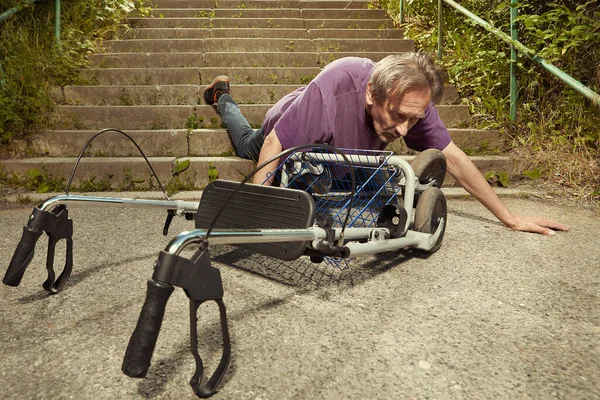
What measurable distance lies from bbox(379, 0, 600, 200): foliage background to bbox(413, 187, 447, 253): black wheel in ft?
5.84

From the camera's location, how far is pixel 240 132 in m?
4.10

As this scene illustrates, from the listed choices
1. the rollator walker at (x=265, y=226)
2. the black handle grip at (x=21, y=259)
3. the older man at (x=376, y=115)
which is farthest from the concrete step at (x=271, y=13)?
the black handle grip at (x=21, y=259)

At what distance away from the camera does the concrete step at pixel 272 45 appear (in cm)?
602

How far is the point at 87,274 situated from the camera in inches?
89.3

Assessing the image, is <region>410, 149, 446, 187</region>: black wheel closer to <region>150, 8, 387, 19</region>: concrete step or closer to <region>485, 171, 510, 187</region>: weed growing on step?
<region>485, 171, 510, 187</region>: weed growing on step

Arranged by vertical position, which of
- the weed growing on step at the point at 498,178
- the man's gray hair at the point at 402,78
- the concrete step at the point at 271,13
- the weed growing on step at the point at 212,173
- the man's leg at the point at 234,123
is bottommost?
the weed growing on step at the point at 498,178

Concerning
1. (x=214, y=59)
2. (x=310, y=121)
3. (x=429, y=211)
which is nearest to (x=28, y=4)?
(x=214, y=59)

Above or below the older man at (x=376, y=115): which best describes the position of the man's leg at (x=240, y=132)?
below

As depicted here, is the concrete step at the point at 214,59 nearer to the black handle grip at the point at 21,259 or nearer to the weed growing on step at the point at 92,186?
the weed growing on step at the point at 92,186

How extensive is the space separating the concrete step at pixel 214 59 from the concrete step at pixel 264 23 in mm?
1133

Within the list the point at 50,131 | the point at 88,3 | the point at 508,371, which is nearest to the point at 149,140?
the point at 50,131

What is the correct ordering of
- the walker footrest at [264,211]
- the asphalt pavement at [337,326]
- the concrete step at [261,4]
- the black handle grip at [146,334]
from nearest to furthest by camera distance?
the black handle grip at [146,334]
the asphalt pavement at [337,326]
the walker footrest at [264,211]
the concrete step at [261,4]

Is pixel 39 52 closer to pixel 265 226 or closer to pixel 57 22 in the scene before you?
pixel 57 22

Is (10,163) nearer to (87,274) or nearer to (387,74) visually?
(87,274)
